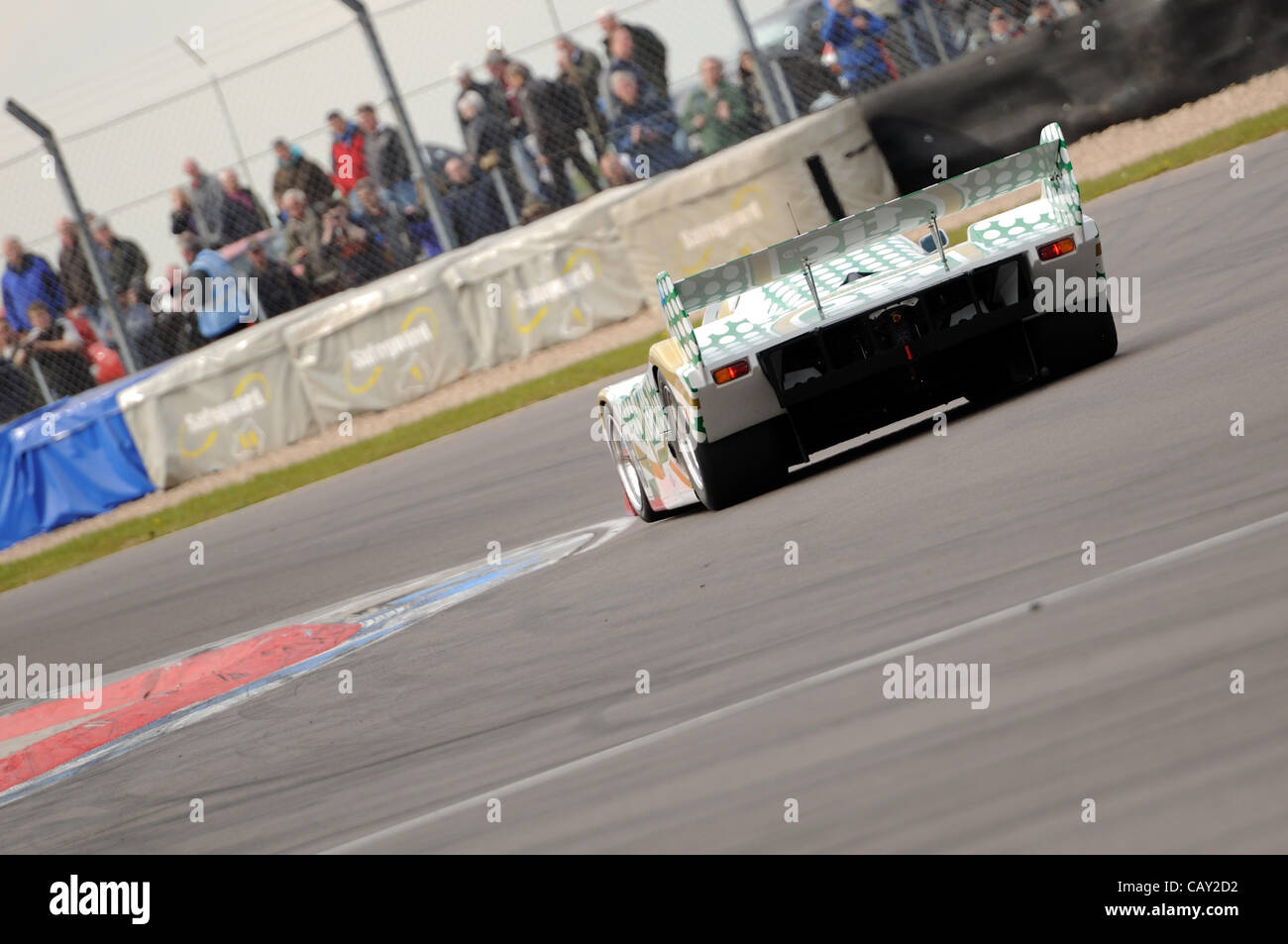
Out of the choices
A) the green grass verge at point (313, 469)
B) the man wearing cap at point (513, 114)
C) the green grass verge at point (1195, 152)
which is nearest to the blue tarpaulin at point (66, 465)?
the green grass verge at point (313, 469)

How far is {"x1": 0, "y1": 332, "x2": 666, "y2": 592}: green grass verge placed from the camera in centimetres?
1748

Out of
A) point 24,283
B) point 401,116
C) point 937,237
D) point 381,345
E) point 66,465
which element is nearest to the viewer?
point 937,237

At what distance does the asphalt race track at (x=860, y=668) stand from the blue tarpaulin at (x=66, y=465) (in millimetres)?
9310

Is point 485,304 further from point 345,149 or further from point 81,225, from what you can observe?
point 81,225

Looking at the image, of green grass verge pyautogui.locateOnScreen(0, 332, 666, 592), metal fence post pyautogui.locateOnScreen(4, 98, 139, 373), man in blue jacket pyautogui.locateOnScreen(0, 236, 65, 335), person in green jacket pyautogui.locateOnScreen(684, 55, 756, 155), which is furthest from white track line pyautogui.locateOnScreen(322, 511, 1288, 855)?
man in blue jacket pyautogui.locateOnScreen(0, 236, 65, 335)

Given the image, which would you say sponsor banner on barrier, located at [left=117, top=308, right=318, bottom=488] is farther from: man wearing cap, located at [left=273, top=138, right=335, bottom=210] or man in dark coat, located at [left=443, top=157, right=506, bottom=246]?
man in dark coat, located at [left=443, top=157, right=506, bottom=246]

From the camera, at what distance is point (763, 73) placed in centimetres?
1911

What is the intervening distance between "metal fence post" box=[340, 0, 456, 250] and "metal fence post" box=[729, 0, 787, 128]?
347 centimetres

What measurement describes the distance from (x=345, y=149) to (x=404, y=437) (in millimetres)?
3423

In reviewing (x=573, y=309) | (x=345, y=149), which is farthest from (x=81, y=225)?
(x=573, y=309)

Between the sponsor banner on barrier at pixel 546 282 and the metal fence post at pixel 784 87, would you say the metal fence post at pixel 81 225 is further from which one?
the metal fence post at pixel 784 87

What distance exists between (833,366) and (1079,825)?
449 centimetres

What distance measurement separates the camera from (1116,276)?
40.7 ft
